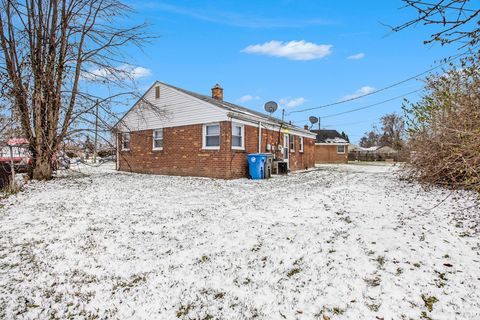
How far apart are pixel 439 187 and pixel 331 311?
8415mm

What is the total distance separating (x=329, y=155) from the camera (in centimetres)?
3428

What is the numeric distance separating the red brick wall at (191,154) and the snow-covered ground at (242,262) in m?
5.98

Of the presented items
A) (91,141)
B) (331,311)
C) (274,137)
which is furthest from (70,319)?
(274,137)

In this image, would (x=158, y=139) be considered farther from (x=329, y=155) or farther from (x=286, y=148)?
(x=329, y=155)

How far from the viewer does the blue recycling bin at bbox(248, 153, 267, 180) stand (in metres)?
12.1

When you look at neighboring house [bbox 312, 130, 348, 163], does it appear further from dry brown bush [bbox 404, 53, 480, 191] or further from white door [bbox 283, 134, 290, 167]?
dry brown bush [bbox 404, 53, 480, 191]

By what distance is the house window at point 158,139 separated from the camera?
14.7 m

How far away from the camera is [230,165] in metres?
11.9

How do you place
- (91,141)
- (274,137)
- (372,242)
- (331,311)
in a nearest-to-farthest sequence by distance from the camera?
1. (331,311)
2. (372,242)
3. (91,141)
4. (274,137)

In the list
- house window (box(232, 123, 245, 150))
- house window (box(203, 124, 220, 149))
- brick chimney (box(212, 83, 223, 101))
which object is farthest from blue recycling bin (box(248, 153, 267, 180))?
brick chimney (box(212, 83, 223, 101))

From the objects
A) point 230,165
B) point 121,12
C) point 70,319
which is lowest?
point 70,319

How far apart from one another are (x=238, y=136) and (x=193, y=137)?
7.25 feet

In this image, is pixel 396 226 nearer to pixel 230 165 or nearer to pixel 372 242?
pixel 372 242

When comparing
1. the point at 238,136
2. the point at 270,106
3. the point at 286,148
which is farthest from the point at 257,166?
the point at 270,106
